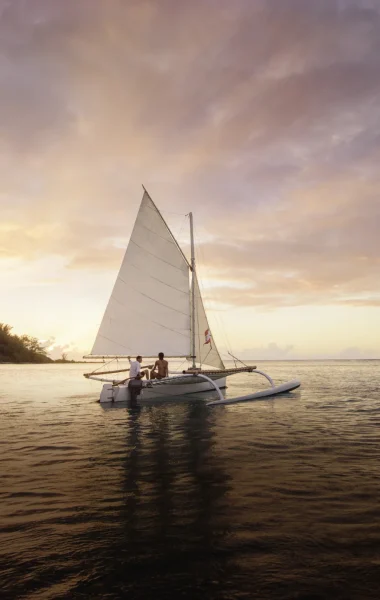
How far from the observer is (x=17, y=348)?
138m

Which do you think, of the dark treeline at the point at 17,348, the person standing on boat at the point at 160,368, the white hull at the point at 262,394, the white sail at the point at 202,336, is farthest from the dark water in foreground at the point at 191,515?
the dark treeline at the point at 17,348

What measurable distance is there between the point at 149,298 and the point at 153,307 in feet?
2.21

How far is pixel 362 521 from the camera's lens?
7.45m

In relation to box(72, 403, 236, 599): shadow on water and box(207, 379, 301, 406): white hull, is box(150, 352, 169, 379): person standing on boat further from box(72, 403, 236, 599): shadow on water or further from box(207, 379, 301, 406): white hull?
box(72, 403, 236, 599): shadow on water

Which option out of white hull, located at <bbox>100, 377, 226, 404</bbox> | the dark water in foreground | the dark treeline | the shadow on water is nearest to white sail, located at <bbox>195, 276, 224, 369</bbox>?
white hull, located at <bbox>100, 377, 226, 404</bbox>

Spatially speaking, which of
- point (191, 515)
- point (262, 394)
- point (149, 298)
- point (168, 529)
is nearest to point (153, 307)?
point (149, 298)

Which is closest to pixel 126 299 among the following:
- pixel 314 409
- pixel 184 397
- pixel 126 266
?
pixel 126 266

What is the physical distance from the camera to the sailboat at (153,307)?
2769 cm

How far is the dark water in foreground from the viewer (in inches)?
217

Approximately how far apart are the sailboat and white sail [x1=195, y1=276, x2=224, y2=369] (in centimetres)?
7

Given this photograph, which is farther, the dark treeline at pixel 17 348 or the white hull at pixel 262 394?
the dark treeline at pixel 17 348

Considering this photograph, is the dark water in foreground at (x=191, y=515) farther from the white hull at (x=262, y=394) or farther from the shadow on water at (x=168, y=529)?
the white hull at (x=262, y=394)

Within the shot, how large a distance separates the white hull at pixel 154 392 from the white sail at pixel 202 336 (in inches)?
77.4

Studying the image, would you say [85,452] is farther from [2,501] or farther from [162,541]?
[162,541]
